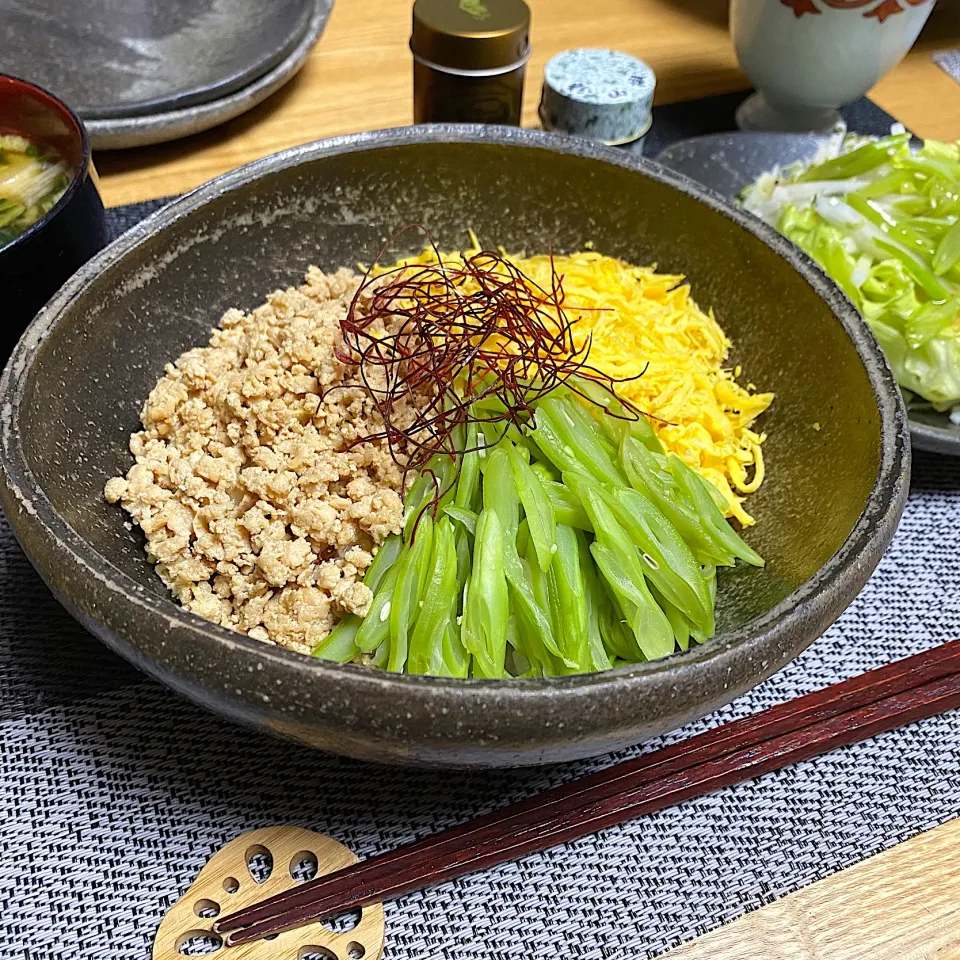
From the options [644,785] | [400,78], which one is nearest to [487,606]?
[644,785]

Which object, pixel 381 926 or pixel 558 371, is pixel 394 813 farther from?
pixel 558 371

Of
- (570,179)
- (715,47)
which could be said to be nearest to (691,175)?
(570,179)

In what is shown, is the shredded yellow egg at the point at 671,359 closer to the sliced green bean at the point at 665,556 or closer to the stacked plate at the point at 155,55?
the sliced green bean at the point at 665,556

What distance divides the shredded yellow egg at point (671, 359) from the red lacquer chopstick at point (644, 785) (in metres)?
0.30

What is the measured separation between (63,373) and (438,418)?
521 millimetres

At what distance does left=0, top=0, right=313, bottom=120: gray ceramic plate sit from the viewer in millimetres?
2074

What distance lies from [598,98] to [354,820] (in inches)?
61.1

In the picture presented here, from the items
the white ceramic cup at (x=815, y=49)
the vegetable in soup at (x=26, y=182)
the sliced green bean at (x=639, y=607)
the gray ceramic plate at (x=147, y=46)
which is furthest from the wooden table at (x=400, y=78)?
the sliced green bean at (x=639, y=607)

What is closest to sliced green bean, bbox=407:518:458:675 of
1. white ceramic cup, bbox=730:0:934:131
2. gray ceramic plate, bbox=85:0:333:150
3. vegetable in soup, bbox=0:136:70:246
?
vegetable in soup, bbox=0:136:70:246

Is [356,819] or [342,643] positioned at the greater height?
[342,643]

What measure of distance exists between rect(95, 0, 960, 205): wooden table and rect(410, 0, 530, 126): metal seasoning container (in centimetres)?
47

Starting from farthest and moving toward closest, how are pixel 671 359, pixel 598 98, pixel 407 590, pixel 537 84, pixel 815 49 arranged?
pixel 537 84 < pixel 815 49 < pixel 598 98 < pixel 671 359 < pixel 407 590

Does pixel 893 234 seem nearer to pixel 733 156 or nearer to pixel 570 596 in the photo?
pixel 733 156

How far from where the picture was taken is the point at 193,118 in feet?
6.64
